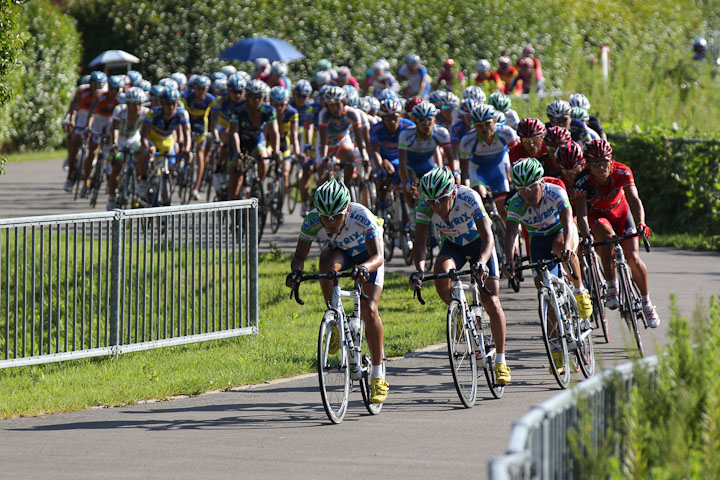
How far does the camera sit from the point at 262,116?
57.5ft

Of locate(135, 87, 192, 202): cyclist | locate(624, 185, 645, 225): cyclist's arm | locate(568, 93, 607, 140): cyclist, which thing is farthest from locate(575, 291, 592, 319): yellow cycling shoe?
locate(135, 87, 192, 202): cyclist

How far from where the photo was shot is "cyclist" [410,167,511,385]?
30.6 feet

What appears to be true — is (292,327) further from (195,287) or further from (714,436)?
(714,436)

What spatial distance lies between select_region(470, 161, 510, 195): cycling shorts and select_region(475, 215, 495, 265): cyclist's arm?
4712 millimetres

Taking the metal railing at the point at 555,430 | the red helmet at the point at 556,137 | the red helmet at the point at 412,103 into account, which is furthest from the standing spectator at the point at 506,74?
the metal railing at the point at 555,430

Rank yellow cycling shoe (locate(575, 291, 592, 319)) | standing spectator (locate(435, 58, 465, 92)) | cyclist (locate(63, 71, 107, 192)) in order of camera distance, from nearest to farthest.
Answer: yellow cycling shoe (locate(575, 291, 592, 319)) < cyclist (locate(63, 71, 107, 192)) < standing spectator (locate(435, 58, 465, 92))

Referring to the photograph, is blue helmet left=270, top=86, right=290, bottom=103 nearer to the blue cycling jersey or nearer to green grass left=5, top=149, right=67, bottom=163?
the blue cycling jersey

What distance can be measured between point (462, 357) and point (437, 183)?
1194 mm

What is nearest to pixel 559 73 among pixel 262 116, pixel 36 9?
pixel 36 9

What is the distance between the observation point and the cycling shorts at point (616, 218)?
11547mm

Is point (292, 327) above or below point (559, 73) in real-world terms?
below

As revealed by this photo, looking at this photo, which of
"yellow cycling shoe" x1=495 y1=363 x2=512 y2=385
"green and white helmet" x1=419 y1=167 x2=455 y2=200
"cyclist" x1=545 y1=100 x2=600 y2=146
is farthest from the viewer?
"cyclist" x1=545 y1=100 x2=600 y2=146

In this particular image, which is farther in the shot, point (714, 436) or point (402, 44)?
point (402, 44)

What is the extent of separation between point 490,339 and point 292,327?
3782 mm
